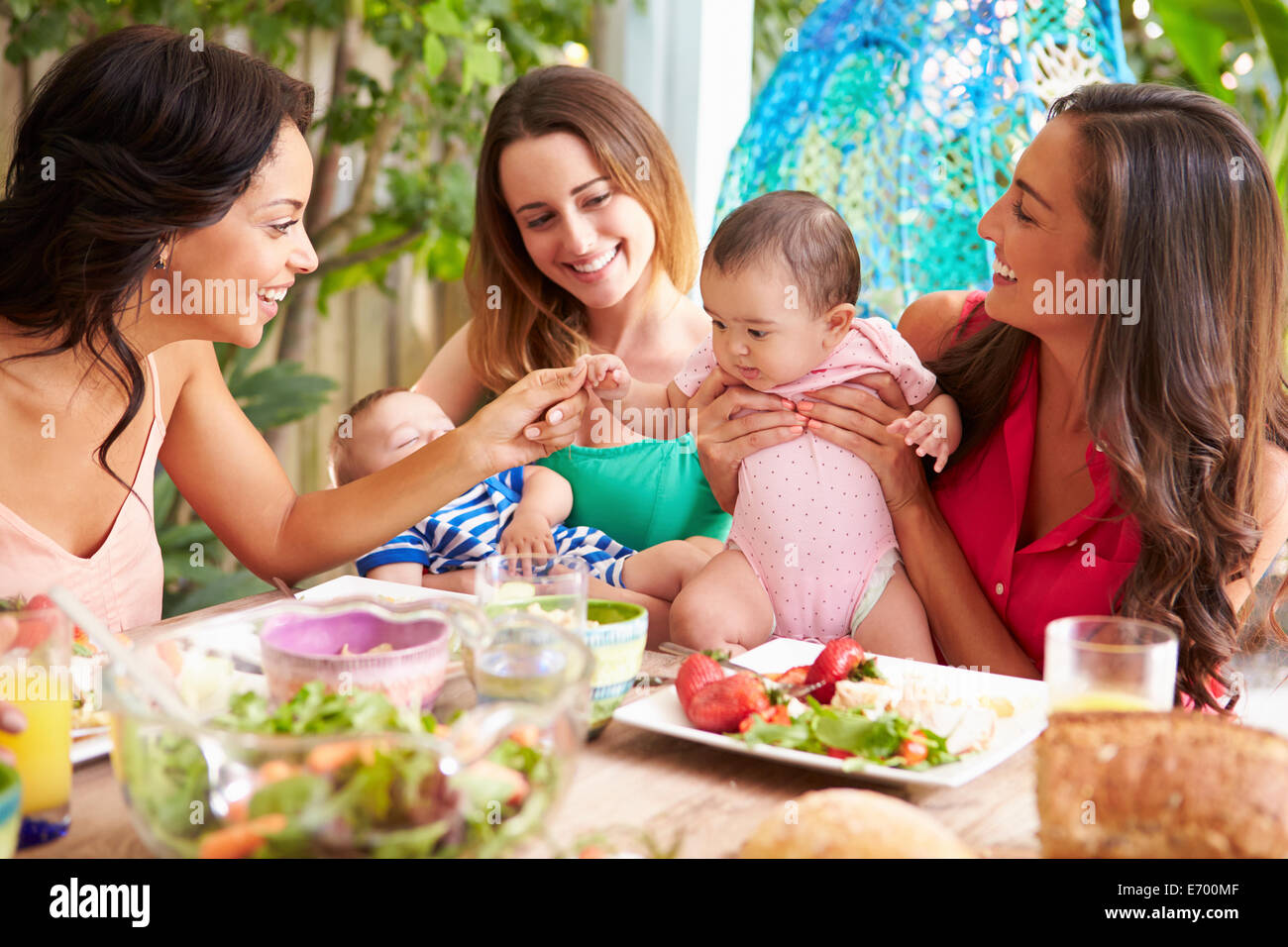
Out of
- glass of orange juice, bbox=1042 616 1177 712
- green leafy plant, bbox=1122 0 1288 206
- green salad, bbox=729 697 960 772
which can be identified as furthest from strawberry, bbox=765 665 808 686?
green leafy plant, bbox=1122 0 1288 206

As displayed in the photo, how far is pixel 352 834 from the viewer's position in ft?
2.40

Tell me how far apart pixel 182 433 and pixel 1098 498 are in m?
1.52

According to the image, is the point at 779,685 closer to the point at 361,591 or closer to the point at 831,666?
the point at 831,666

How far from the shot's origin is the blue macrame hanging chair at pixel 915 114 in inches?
93.7

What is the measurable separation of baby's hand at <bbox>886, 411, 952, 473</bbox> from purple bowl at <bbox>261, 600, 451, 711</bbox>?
0.93 meters

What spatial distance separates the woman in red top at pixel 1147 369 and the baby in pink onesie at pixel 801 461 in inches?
6.3

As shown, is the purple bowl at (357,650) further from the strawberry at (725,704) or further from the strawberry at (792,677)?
the strawberry at (792,677)

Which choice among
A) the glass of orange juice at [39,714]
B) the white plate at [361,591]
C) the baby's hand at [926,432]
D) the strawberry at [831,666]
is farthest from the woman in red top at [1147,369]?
the glass of orange juice at [39,714]

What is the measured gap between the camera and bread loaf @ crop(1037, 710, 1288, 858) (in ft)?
2.58

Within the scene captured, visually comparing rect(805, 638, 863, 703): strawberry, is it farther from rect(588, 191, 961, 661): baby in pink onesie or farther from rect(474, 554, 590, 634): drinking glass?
rect(588, 191, 961, 661): baby in pink onesie

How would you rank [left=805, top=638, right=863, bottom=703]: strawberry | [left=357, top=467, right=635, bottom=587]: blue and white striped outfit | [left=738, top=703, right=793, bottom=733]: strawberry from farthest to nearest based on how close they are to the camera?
1. [left=357, top=467, right=635, bottom=587]: blue and white striped outfit
2. [left=805, top=638, right=863, bottom=703]: strawberry
3. [left=738, top=703, right=793, bottom=733]: strawberry

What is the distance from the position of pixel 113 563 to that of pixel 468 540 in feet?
2.35

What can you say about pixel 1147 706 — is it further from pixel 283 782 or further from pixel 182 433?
pixel 182 433

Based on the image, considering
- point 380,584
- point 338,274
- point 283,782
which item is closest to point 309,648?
point 283,782
